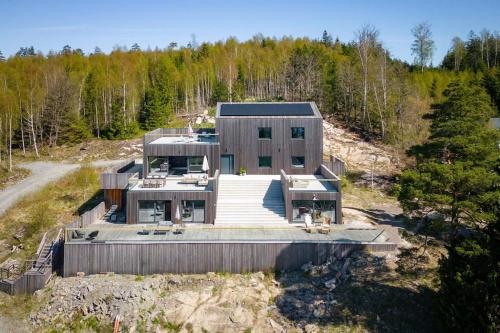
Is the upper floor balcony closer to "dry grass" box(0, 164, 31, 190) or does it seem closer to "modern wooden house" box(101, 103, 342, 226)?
"modern wooden house" box(101, 103, 342, 226)

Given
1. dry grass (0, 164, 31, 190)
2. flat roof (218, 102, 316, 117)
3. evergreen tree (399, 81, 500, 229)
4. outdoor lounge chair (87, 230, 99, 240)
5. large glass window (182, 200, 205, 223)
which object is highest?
flat roof (218, 102, 316, 117)

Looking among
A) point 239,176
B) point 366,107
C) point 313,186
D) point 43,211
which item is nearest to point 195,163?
point 239,176

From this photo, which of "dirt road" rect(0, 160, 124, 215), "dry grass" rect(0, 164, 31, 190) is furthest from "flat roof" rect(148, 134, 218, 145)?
"dry grass" rect(0, 164, 31, 190)

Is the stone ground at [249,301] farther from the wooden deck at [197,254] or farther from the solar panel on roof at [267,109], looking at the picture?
the solar panel on roof at [267,109]

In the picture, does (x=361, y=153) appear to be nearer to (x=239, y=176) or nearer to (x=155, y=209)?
(x=239, y=176)

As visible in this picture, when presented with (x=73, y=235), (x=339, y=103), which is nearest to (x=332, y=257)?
(x=73, y=235)

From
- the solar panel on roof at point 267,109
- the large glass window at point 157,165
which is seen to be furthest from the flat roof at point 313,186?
the large glass window at point 157,165
